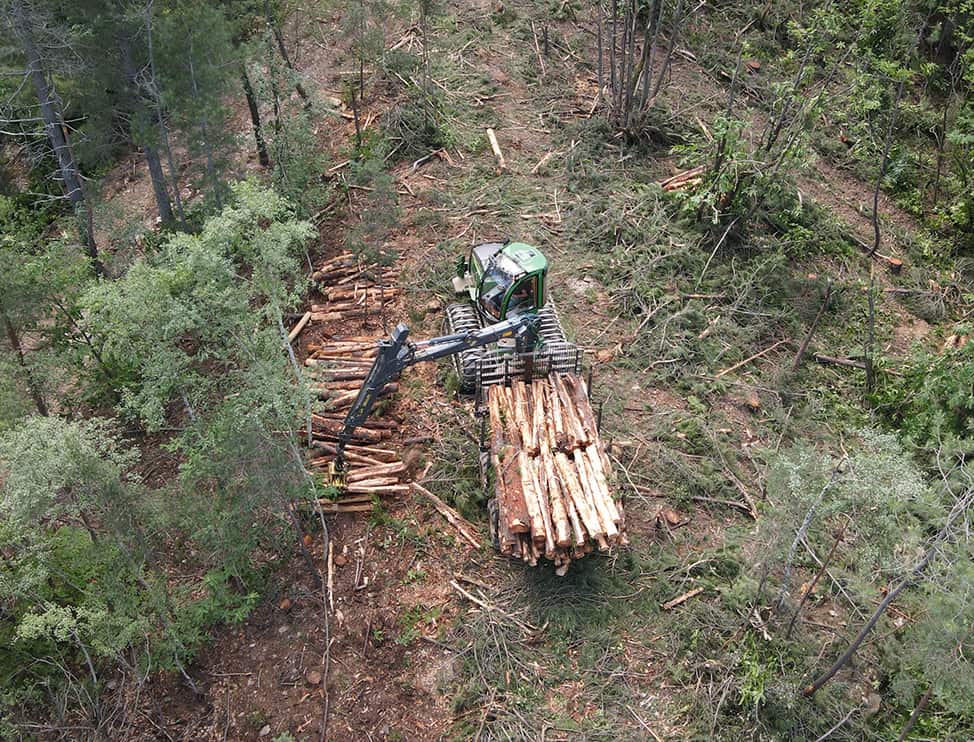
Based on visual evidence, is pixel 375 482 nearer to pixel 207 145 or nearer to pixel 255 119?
pixel 207 145

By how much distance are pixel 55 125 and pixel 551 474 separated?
13.4m

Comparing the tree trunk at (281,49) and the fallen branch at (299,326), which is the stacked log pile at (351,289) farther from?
the tree trunk at (281,49)

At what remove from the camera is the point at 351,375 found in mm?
13859

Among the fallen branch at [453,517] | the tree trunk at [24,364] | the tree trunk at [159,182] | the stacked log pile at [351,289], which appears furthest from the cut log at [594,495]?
the tree trunk at [159,182]

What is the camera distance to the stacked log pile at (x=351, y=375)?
12273mm

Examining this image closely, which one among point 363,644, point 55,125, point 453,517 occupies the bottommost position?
point 363,644

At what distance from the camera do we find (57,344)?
14.7 m

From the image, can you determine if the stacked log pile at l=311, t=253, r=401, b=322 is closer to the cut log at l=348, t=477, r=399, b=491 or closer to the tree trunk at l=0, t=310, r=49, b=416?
the cut log at l=348, t=477, r=399, b=491

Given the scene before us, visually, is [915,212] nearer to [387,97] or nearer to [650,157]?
[650,157]

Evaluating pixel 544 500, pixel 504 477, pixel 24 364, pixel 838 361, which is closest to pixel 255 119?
pixel 24 364

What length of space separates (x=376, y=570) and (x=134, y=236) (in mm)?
10383

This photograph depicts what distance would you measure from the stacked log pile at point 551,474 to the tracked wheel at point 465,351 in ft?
2.79

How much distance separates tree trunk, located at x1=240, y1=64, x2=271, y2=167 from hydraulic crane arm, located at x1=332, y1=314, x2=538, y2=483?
9352mm

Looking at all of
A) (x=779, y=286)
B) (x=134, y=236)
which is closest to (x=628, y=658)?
(x=779, y=286)
